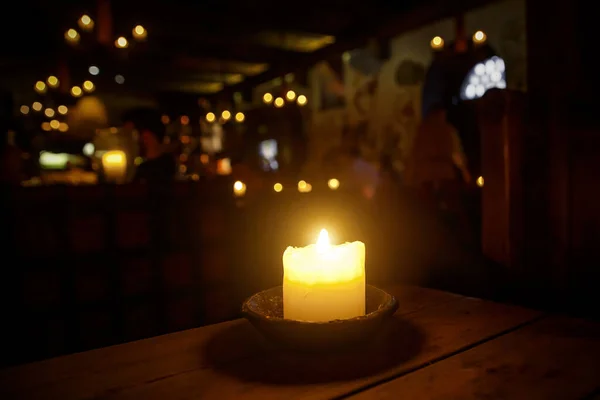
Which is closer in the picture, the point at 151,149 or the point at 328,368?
the point at 328,368

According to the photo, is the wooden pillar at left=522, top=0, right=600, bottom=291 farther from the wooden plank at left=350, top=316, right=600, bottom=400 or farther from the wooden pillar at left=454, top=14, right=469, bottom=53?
the wooden pillar at left=454, top=14, right=469, bottom=53

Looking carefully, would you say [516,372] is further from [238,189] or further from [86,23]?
[86,23]

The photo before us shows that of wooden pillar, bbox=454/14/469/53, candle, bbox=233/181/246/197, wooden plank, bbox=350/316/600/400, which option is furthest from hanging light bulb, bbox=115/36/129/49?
wooden plank, bbox=350/316/600/400

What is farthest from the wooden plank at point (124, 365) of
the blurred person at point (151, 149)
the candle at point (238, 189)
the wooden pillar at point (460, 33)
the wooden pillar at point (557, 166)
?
the wooden pillar at point (460, 33)

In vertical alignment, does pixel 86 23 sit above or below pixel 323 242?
above

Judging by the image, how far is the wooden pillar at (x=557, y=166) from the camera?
160cm

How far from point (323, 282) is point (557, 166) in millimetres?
1215

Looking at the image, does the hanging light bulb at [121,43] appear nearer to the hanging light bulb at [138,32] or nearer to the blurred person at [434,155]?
the hanging light bulb at [138,32]

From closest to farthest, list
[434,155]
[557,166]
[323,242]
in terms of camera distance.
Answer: [323,242] < [557,166] < [434,155]

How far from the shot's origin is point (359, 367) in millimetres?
789

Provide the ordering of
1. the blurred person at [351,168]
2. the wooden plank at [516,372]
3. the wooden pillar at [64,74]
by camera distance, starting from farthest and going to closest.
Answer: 1. the blurred person at [351,168]
2. the wooden pillar at [64,74]
3. the wooden plank at [516,372]

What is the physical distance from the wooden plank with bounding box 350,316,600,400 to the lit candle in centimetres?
248

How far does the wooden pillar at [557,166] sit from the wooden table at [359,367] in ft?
2.34

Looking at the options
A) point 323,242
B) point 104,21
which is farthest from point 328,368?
point 104,21
